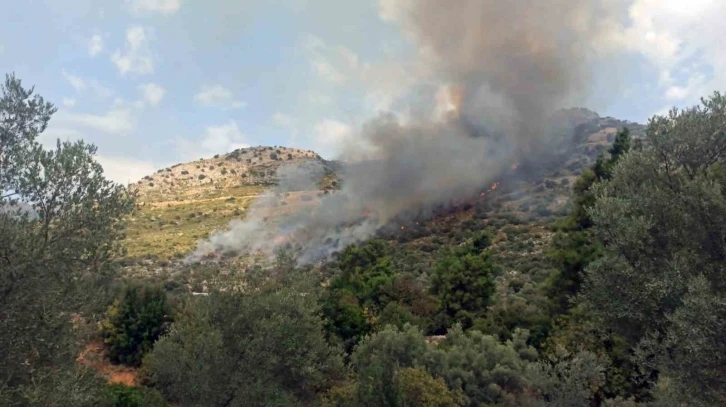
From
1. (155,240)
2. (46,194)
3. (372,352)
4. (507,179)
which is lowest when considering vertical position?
(372,352)

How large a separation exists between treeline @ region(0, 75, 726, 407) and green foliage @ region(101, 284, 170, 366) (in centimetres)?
1195

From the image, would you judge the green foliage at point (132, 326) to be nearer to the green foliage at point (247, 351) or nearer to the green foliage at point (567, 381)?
the green foliage at point (247, 351)

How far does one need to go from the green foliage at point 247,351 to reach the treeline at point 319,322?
51 mm

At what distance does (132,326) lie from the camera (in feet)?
117

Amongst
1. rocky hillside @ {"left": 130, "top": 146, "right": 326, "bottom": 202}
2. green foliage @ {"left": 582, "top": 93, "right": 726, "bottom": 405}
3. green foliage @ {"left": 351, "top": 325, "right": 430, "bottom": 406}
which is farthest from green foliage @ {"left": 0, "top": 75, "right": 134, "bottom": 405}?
rocky hillside @ {"left": 130, "top": 146, "right": 326, "bottom": 202}

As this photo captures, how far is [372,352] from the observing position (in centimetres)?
2261

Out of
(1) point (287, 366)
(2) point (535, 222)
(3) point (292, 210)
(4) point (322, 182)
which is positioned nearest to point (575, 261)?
(1) point (287, 366)

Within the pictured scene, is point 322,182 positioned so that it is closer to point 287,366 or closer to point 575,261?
point 575,261

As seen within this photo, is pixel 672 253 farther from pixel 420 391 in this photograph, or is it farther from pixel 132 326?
pixel 132 326

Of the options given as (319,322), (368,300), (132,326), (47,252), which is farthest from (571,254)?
(132,326)

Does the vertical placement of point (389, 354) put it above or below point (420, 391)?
above

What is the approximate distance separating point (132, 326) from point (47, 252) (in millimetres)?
28081

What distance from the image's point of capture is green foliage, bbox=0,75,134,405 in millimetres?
9906

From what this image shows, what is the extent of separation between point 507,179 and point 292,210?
39.4 meters
